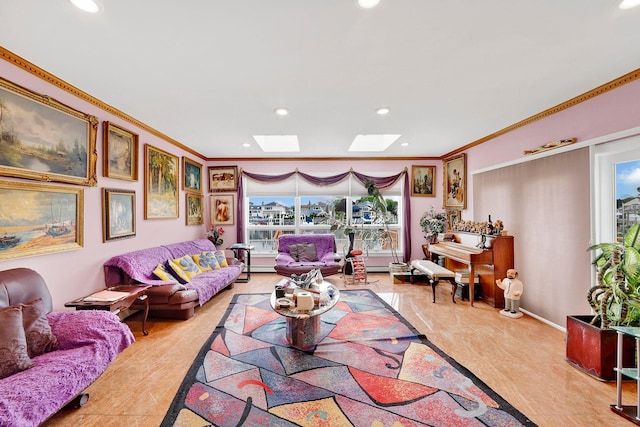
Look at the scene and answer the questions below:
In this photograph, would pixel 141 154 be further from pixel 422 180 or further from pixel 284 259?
pixel 422 180

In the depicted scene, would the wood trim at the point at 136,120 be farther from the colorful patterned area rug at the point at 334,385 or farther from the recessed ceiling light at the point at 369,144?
the colorful patterned area rug at the point at 334,385

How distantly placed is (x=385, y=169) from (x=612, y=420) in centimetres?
515

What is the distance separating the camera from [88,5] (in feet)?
5.43

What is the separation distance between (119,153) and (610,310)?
5502 mm

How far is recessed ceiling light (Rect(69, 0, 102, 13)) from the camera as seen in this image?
163 cm

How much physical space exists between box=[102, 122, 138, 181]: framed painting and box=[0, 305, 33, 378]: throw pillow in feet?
6.40

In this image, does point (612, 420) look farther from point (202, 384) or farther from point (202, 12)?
point (202, 12)

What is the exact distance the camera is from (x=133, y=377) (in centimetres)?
237

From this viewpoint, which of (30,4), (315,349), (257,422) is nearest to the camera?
(30,4)

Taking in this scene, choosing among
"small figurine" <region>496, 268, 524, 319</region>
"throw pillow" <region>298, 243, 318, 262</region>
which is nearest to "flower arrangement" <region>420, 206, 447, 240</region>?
"small figurine" <region>496, 268, 524, 319</region>

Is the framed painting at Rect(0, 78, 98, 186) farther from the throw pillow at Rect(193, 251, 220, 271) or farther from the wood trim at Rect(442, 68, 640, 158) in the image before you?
the wood trim at Rect(442, 68, 640, 158)

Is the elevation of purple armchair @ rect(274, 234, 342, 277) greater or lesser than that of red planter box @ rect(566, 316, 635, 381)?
greater

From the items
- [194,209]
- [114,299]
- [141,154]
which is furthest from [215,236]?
[114,299]

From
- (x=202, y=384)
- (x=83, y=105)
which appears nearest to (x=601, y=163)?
(x=202, y=384)
